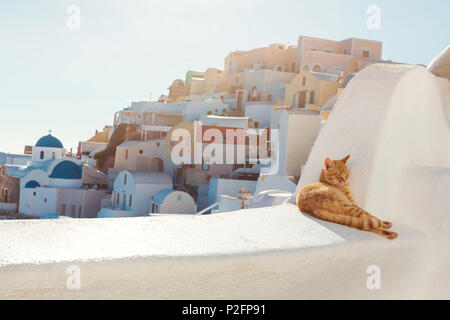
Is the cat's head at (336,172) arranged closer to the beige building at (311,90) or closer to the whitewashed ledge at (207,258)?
the whitewashed ledge at (207,258)

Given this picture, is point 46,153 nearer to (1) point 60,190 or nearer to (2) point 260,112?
(1) point 60,190

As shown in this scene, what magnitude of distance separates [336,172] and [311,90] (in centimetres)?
1865

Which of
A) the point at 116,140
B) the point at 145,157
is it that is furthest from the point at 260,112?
the point at 116,140

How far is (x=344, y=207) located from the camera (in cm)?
340

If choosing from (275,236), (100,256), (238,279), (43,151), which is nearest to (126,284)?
(100,256)

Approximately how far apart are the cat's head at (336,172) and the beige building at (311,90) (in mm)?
16764

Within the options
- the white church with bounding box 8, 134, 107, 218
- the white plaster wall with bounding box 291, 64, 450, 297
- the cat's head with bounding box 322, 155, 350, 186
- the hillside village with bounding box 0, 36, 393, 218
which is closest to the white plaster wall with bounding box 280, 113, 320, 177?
the hillside village with bounding box 0, 36, 393, 218

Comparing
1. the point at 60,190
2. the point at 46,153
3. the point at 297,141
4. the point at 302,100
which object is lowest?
the point at 60,190

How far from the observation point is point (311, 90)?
21.7 meters

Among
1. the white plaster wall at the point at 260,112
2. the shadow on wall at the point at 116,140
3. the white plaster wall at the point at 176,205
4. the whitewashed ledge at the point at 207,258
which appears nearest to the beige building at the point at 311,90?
the white plaster wall at the point at 260,112

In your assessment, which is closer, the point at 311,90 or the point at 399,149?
the point at 399,149

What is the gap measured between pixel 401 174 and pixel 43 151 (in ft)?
84.4

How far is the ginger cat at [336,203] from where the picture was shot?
3.28 m

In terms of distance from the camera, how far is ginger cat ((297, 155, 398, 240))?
3277mm
